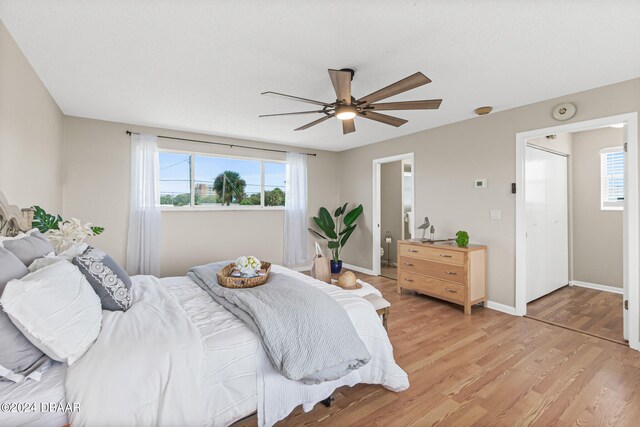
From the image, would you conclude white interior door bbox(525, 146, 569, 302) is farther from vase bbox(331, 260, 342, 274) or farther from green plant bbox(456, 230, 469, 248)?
vase bbox(331, 260, 342, 274)

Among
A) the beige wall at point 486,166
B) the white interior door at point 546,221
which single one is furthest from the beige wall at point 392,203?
the white interior door at point 546,221

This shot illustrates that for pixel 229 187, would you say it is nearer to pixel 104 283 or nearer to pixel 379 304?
pixel 104 283

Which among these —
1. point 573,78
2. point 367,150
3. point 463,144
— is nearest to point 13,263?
point 573,78

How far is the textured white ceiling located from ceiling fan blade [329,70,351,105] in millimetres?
281

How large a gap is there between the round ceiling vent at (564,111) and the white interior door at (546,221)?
1.74ft

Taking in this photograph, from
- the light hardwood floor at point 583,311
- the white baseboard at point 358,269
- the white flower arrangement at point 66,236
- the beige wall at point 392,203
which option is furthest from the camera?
the beige wall at point 392,203

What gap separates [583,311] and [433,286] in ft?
5.55

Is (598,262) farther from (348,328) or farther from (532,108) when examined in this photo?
(348,328)

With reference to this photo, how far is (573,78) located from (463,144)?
53.2 inches

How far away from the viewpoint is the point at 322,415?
1.71 m

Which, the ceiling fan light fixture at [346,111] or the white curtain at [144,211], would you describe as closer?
the ceiling fan light fixture at [346,111]

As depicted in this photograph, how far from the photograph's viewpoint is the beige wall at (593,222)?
402 cm

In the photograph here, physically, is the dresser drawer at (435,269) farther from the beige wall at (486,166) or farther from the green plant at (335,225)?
the green plant at (335,225)

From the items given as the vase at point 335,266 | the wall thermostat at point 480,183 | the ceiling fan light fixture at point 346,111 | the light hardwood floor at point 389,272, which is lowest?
the light hardwood floor at point 389,272
